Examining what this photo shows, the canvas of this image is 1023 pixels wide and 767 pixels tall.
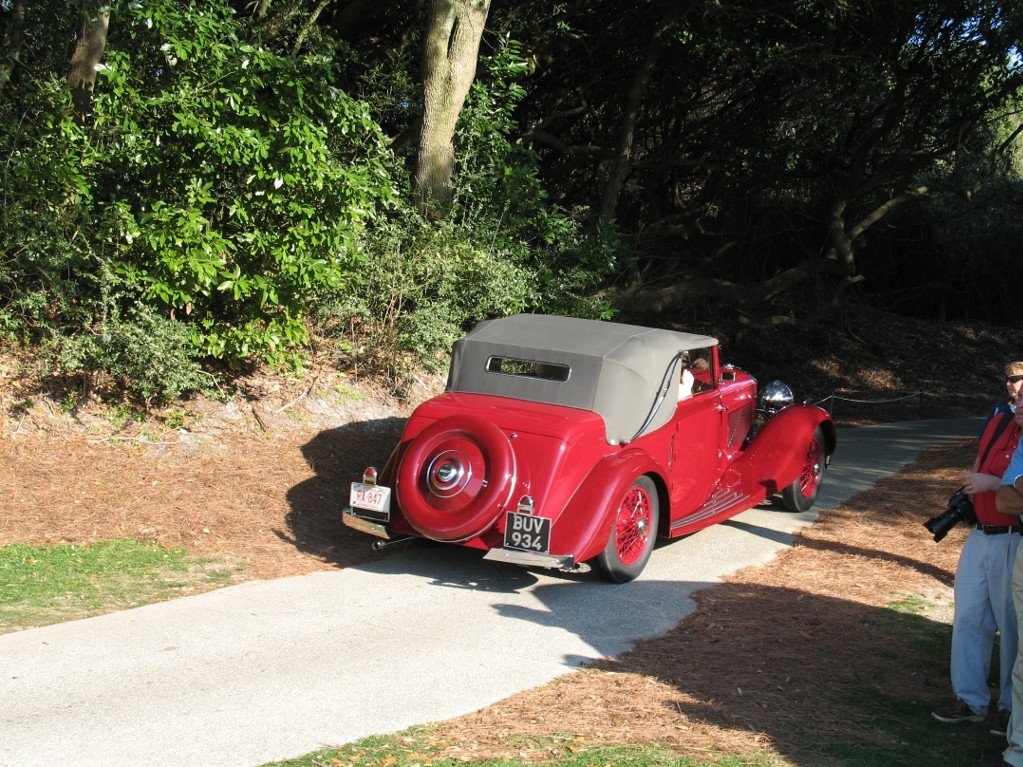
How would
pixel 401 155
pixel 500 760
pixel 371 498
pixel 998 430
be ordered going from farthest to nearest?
pixel 401 155 < pixel 371 498 < pixel 998 430 < pixel 500 760

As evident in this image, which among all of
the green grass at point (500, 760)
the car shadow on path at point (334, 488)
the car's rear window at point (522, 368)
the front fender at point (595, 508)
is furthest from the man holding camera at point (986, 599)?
the car shadow on path at point (334, 488)

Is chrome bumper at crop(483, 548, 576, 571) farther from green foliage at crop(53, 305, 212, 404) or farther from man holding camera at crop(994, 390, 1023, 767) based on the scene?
green foliage at crop(53, 305, 212, 404)

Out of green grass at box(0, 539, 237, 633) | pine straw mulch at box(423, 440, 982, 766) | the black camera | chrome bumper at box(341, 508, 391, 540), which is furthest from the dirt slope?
the black camera

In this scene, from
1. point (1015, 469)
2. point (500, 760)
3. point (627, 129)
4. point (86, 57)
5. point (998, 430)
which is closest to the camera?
point (500, 760)

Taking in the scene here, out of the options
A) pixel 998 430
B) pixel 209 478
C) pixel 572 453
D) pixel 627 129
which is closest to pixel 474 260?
pixel 209 478

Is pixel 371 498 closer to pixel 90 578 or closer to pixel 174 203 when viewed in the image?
pixel 90 578

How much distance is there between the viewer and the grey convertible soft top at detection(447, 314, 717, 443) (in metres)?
8.34

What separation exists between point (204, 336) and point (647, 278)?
11.6 meters

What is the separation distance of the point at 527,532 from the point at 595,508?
529mm

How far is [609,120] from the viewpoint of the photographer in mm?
20750

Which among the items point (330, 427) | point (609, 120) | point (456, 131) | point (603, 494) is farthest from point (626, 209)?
point (603, 494)

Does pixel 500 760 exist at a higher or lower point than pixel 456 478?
lower

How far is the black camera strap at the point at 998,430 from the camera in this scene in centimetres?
567

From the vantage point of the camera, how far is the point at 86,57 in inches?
437
